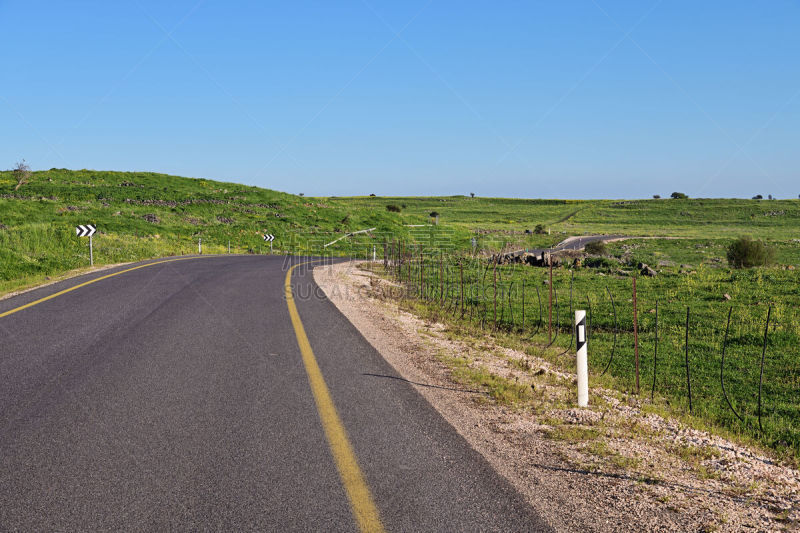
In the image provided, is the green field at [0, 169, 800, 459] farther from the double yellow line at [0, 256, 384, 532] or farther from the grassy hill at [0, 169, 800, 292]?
the double yellow line at [0, 256, 384, 532]

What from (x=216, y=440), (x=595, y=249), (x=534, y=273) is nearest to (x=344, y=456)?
(x=216, y=440)

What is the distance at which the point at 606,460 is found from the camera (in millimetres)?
4734

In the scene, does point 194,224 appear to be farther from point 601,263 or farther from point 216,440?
point 216,440

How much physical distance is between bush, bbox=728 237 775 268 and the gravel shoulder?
30678 millimetres

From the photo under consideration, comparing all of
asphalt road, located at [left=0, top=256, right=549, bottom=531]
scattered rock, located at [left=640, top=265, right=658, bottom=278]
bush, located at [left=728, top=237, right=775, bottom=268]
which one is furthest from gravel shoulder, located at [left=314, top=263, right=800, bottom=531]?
bush, located at [left=728, top=237, right=775, bottom=268]

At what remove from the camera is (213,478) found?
4.07 m

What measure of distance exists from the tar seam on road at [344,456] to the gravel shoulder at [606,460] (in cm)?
105

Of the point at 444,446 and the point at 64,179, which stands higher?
the point at 64,179

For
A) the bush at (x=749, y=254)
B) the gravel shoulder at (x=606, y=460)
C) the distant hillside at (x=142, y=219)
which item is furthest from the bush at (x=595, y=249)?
the gravel shoulder at (x=606, y=460)

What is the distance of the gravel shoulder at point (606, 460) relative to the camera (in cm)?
376

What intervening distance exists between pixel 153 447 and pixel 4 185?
278 feet

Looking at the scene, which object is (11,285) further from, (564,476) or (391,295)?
(564,476)

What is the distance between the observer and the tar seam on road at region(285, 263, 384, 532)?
3600mm

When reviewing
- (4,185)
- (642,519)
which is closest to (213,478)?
(642,519)
